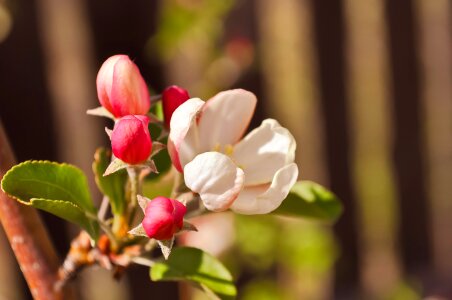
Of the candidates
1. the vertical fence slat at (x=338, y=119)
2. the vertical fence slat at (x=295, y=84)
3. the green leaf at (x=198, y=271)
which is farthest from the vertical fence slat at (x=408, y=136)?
the green leaf at (x=198, y=271)

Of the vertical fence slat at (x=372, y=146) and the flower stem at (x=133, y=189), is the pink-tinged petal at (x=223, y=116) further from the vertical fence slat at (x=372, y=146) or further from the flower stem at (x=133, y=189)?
the vertical fence slat at (x=372, y=146)

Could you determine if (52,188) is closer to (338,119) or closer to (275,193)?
(275,193)

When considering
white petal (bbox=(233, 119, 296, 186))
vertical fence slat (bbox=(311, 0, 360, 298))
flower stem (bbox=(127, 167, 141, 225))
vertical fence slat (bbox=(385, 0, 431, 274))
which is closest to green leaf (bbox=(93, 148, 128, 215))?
flower stem (bbox=(127, 167, 141, 225))

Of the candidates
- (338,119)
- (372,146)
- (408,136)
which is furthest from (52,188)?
(408,136)

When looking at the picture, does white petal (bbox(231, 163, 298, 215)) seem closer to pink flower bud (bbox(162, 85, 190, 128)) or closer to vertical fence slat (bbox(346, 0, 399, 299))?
pink flower bud (bbox(162, 85, 190, 128))

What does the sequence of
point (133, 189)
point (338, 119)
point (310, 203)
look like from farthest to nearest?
point (338, 119) < point (310, 203) < point (133, 189)

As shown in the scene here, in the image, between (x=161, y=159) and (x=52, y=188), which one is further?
(x=161, y=159)
